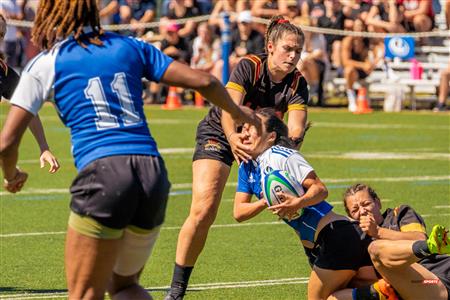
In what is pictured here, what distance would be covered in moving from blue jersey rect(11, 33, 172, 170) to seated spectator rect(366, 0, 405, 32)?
787 inches

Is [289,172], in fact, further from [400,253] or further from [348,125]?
[348,125]

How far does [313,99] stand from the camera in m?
26.8

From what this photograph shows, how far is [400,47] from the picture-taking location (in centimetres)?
2477

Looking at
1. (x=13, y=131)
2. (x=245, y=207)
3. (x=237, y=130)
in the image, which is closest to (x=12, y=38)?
(x=237, y=130)

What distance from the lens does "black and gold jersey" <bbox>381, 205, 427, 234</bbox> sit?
774 cm

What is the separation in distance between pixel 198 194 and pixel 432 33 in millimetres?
17172

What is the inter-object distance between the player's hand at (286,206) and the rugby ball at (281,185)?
0.08ft

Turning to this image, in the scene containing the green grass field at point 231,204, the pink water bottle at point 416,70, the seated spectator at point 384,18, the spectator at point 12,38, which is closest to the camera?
the green grass field at point 231,204

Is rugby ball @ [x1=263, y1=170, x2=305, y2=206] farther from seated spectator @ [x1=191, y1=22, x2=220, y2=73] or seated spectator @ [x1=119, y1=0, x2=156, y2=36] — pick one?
seated spectator @ [x1=119, y1=0, x2=156, y2=36]

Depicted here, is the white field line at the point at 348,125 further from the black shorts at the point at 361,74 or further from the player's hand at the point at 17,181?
the player's hand at the point at 17,181

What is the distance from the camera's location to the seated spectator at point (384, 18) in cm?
2523

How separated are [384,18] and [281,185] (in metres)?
18.9

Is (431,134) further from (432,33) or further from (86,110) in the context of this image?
(86,110)

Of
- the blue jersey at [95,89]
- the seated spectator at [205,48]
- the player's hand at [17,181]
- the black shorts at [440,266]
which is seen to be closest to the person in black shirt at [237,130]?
the black shorts at [440,266]
